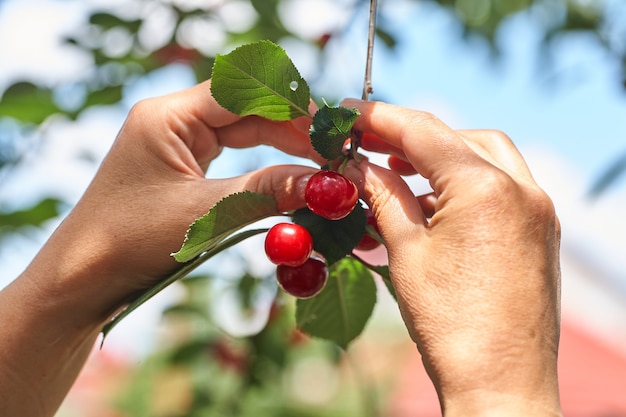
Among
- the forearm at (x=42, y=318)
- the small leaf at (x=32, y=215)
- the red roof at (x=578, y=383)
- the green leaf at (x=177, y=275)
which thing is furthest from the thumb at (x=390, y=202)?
the red roof at (x=578, y=383)

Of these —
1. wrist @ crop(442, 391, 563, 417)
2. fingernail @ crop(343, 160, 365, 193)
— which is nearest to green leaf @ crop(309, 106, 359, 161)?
fingernail @ crop(343, 160, 365, 193)

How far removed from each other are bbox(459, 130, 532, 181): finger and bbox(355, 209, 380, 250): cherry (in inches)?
8.9

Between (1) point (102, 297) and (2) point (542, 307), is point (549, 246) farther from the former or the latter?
(1) point (102, 297)

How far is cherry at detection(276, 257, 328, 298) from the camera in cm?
142

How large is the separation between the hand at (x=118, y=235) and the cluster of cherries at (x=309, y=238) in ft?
0.35

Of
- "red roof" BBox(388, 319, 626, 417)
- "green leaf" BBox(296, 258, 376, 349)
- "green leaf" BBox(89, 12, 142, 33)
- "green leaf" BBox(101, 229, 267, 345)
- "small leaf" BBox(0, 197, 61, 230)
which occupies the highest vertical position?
"green leaf" BBox(101, 229, 267, 345)

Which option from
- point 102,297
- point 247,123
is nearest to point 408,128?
point 247,123

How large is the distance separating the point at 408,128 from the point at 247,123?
49cm

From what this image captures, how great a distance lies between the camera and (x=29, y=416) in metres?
1.60

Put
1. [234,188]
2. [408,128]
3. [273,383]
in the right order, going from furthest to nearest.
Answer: [273,383] < [234,188] < [408,128]

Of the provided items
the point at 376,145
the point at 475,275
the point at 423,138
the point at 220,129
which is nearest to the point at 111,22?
the point at 220,129

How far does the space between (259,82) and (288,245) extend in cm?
29

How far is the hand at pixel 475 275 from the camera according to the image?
1.09 meters

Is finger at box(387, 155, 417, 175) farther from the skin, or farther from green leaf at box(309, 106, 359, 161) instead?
green leaf at box(309, 106, 359, 161)
